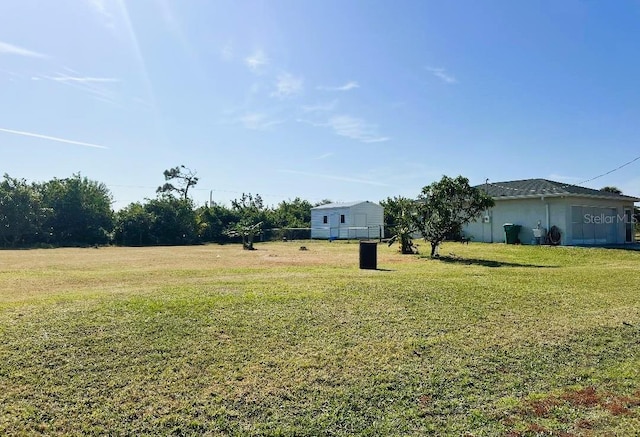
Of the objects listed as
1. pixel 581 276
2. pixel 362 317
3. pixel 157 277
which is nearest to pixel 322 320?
pixel 362 317

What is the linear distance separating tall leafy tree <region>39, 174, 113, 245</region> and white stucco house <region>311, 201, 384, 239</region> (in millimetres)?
15828

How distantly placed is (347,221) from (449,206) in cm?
1928

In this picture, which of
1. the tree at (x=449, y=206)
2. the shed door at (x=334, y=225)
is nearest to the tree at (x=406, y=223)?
the tree at (x=449, y=206)

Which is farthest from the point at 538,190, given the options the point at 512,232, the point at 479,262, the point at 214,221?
the point at 214,221

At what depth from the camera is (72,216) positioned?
31438mm

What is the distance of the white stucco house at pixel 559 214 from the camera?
65.2 feet

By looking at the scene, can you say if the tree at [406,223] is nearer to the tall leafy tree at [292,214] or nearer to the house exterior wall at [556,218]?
the house exterior wall at [556,218]

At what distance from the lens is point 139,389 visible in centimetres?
367

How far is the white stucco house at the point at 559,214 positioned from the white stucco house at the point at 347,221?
12.3 m

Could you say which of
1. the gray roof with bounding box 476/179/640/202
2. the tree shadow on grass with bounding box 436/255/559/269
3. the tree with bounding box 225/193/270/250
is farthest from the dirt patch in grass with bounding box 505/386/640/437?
the tree with bounding box 225/193/270/250

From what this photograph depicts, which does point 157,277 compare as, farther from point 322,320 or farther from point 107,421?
point 107,421

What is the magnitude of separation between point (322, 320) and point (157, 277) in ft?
16.9

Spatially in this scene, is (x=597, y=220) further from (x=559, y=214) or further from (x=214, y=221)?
(x=214, y=221)

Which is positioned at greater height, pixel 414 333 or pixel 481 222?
pixel 481 222
